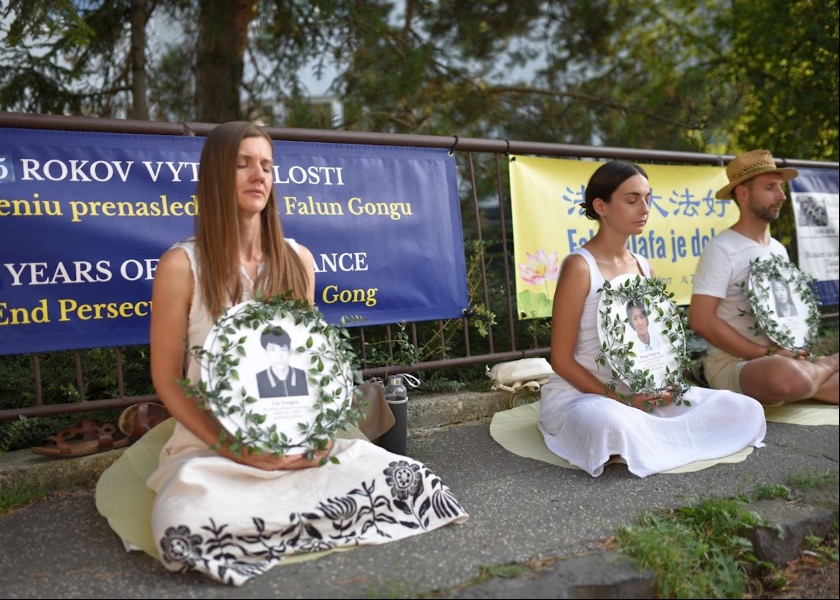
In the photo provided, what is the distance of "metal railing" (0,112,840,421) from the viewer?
149 inches

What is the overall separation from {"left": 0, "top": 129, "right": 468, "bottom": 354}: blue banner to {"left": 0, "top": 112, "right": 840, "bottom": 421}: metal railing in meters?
0.06

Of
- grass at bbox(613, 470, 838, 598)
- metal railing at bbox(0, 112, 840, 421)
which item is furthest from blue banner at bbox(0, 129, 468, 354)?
grass at bbox(613, 470, 838, 598)

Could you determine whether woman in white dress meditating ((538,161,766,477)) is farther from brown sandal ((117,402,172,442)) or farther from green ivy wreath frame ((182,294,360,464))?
brown sandal ((117,402,172,442))

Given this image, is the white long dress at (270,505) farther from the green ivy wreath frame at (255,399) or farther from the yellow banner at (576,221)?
the yellow banner at (576,221)

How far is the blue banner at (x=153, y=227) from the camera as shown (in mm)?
3604

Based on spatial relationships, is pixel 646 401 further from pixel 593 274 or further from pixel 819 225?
pixel 819 225

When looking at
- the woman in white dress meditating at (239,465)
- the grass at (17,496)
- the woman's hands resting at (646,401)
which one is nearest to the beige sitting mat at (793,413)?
the woman's hands resting at (646,401)

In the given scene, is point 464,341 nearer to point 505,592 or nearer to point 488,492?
point 488,492

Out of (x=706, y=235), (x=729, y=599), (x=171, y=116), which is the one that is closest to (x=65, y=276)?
(x=729, y=599)

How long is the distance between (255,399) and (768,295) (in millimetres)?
3145

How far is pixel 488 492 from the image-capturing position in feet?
11.0

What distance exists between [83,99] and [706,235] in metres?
5.35

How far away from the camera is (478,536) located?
2.86 m

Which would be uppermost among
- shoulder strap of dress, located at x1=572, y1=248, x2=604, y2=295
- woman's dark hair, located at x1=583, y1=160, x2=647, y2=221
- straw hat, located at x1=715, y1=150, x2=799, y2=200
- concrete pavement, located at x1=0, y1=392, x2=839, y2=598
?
straw hat, located at x1=715, y1=150, x2=799, y2=200
